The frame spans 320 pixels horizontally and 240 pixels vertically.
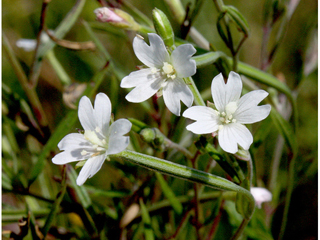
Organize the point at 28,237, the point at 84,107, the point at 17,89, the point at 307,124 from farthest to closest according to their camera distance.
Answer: the point at 307,124
the point at 17,89
the point at 28,237
the point at 84,107

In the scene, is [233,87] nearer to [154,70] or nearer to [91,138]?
[154,70]

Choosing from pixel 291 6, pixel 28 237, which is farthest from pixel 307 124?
pixel 28 237

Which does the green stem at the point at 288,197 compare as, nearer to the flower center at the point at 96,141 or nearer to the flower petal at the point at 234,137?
the flower petal at the point at 234,137

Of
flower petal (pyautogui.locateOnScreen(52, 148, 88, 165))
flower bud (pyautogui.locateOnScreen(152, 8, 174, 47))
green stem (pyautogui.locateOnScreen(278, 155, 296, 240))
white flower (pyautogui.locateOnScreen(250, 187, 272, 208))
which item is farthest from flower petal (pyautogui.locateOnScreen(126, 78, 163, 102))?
green stem (pyautogui.locateOnScreen(278, 155, 296, 240))

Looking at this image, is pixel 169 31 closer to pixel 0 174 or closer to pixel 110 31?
pixel 110 31

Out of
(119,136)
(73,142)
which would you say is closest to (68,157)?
(73,142)

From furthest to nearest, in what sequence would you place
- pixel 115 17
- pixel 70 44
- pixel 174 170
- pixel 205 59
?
pixel 70 44, pixel 115 17, pixel 205 59, pixel 174 170
